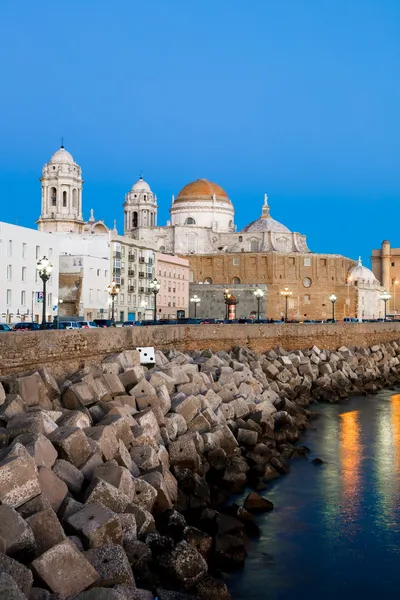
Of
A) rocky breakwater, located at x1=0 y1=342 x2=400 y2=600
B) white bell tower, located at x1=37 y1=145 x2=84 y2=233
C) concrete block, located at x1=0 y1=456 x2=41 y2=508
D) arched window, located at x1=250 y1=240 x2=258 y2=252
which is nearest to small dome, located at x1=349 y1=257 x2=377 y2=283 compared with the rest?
arched window, located at x1=250 y1=240 x2=258 y2=252

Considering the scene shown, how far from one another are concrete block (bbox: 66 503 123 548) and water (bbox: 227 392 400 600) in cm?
228

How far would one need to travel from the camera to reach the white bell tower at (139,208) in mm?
89812

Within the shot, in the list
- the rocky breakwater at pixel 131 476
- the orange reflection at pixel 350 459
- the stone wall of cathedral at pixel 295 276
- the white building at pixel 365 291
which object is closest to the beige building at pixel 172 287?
the stone wall of cathedral at pixel 295 276

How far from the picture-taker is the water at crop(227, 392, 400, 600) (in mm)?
10586

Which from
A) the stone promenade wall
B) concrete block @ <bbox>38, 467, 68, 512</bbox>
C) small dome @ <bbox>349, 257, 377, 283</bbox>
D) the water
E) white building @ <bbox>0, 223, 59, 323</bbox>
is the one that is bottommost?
the water

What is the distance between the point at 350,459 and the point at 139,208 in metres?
74.2

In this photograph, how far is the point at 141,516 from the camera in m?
10.0

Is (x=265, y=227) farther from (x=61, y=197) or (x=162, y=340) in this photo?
(x=162, y=340)

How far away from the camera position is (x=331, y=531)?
12781 millimetres

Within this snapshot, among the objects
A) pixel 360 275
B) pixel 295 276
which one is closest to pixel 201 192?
pixel 295 276

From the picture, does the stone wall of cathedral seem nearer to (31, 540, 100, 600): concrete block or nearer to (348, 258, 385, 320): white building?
(348, 258, 385, 320): white building

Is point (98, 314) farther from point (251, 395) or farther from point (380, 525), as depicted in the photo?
point (380, 525)

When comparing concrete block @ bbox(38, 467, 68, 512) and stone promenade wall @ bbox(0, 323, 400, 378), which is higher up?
stone promenade wall @ bbox(0, 323, 400, 378)

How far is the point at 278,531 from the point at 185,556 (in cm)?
362
